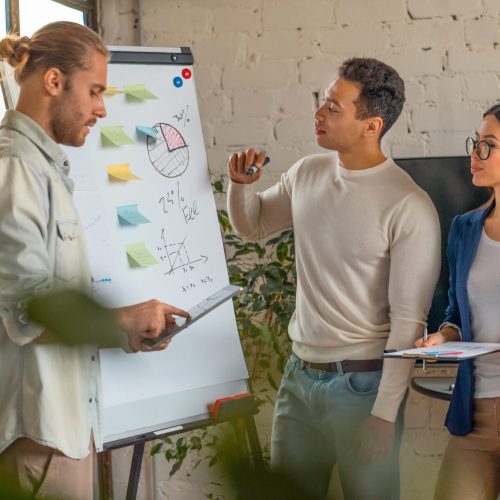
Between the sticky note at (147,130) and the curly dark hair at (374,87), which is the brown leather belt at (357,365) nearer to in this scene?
the curly dark hair at (374,87)

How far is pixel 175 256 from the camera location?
234 cm

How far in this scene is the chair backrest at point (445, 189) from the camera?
258 cm

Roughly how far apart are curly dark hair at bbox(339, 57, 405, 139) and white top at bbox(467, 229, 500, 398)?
41 centimetres

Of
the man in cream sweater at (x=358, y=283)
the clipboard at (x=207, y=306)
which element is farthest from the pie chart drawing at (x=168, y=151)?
the clipboard at (x=207, y=306)

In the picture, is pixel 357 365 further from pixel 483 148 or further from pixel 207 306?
pixel 207 306

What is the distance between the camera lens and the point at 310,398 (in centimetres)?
195

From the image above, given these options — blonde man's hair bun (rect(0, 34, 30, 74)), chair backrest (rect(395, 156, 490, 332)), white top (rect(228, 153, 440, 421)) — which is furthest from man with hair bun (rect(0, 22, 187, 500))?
chair backrest (rect(395, 156, 490, 332))

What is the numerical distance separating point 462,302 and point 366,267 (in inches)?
9.2

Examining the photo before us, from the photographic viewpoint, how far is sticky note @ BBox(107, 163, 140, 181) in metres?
2.27

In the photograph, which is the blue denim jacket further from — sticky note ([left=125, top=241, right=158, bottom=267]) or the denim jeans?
sticky note ([left=125, top=241, right=158, bottom=267])

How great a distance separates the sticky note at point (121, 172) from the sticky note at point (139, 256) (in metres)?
0.18

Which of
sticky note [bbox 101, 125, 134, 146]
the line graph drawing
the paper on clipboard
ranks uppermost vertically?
sticky note [bbox 101, 125, 134, 146]

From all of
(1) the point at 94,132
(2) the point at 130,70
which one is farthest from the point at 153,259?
(2) the point at 130,70

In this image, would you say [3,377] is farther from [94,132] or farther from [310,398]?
[94,132]
